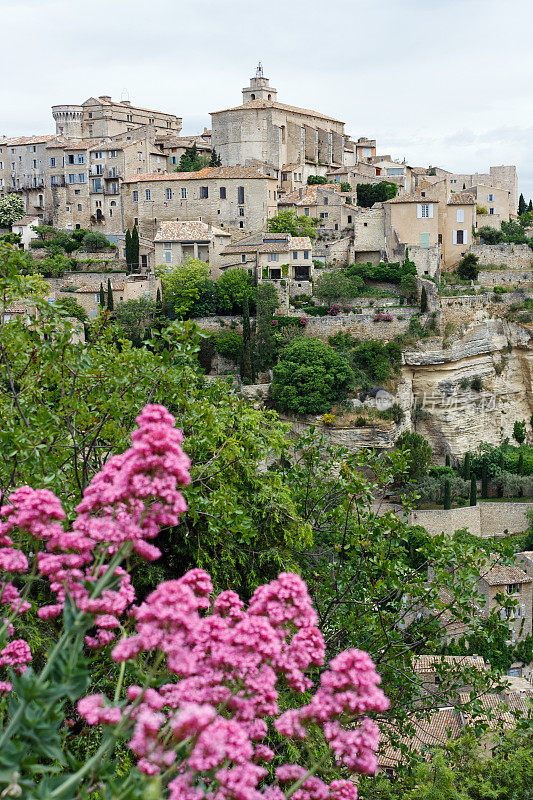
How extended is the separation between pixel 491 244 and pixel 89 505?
49840mm

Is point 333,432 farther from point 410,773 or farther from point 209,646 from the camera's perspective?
point 209,646

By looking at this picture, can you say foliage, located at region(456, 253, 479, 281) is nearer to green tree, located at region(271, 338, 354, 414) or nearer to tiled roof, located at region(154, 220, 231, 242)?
green tree, located at region(271, 338, 354, 414)

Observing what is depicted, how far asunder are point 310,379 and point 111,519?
3356 centimetres

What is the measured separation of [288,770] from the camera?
3566 mm

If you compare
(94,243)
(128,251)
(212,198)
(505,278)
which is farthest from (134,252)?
(505,278)

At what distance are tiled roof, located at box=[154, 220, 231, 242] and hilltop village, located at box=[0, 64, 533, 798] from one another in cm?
14

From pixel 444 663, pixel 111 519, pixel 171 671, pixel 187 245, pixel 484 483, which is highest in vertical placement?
pixel 187 245

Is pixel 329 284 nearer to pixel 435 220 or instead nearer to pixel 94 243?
pixel 435 220

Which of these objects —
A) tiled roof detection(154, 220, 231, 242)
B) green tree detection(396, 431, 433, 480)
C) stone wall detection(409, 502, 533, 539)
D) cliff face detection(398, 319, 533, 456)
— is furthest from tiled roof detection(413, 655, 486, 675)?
tiled roof detection(154, 220, 231, 242)

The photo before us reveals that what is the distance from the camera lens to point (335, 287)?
43406 millimetres

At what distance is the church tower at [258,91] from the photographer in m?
65.0

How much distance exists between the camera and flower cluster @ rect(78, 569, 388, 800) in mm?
3088

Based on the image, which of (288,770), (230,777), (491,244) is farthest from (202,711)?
(491,244)

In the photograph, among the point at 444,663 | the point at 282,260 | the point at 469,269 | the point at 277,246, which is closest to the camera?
the point at 444,663
